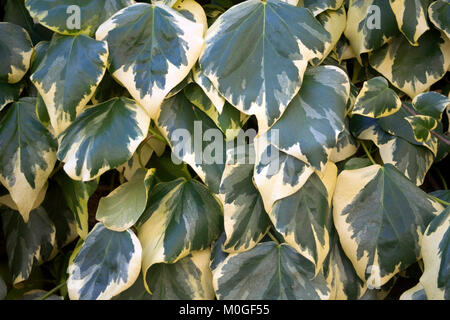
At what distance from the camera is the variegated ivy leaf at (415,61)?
95 centimetres

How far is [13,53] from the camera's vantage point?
892mm

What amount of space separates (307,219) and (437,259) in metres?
0.20

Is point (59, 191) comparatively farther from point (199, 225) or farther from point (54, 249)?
point (199, 225)

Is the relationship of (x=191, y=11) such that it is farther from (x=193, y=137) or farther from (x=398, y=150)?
(x=398, y=150)

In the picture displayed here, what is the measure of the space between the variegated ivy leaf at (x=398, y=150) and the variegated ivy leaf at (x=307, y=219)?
18 centimetres

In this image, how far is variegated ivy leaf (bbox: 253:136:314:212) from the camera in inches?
29.1

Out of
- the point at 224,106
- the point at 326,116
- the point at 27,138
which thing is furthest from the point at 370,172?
the point at 27,138

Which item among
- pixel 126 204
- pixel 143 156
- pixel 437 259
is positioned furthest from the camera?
pixel 143 156

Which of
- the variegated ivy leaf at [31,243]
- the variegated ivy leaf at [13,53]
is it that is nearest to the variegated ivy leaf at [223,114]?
the variegated ivy leaf at [13,53]

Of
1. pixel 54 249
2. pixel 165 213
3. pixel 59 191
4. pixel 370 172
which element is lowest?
pixel 54 249

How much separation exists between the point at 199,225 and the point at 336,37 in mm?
440

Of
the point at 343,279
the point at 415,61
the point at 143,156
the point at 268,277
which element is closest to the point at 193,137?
the point at 143,156

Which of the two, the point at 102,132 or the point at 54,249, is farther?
the point at 54,249
